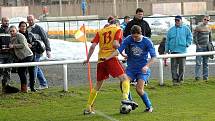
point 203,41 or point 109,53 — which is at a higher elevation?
point 109,53

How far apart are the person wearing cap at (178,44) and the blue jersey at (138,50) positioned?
4.07 m

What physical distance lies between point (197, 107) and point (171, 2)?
52.7 m

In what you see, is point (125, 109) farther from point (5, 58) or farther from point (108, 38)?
point (5, 58)

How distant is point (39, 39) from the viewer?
14203 mm

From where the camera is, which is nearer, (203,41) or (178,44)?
(178,44)

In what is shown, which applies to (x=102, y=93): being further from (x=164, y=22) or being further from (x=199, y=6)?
(x=199, y=6)

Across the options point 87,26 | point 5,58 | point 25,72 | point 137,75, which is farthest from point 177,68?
point 87,26

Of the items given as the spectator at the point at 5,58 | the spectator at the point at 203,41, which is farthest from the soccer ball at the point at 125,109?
the spectator at the point at 203,41

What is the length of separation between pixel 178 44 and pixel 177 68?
2.07 feet

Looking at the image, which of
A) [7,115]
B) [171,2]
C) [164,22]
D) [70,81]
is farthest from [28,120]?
[171,2]

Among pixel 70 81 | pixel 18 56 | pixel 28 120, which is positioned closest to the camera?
pixel 28 120

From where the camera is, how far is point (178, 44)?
49.0ft

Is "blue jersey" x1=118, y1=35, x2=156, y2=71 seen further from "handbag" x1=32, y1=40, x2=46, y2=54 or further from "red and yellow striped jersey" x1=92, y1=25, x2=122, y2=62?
"handbag" x1=32, y1=40, x2=46, y2=54

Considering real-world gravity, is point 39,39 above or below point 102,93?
above
